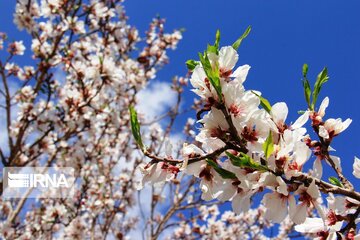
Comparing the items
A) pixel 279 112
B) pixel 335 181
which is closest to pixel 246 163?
pixel 279 112

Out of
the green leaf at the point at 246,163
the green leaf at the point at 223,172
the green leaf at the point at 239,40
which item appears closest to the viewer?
the green leaf at the point at 246,163

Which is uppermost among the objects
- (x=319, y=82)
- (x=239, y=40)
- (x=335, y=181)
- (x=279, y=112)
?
(x=239, y=40)

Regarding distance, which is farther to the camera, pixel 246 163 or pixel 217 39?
pixel 217 39

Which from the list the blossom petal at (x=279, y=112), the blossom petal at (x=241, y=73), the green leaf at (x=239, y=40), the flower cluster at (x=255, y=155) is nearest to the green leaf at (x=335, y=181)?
the flower cluster at (x=255, y=155)

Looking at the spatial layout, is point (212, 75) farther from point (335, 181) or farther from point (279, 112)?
point (335, 181)

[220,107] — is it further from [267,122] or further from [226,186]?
[226,186]

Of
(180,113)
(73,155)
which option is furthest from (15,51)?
(180,113)

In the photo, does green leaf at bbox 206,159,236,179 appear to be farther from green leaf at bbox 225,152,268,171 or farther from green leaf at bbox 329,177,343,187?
green leaf at bbox 329,177,343,187

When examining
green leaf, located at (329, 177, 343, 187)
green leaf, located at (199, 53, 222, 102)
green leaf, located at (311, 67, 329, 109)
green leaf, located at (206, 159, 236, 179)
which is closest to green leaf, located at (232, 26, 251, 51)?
green leaf, located at (199, 53, 222, 102)

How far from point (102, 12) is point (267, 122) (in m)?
5.28

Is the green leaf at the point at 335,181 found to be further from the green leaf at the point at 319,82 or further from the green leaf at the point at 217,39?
the green leaf at the point at 217,39

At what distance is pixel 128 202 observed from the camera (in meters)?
7.61

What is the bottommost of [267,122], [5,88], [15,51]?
[267,122]

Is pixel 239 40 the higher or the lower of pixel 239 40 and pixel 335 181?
the higher
